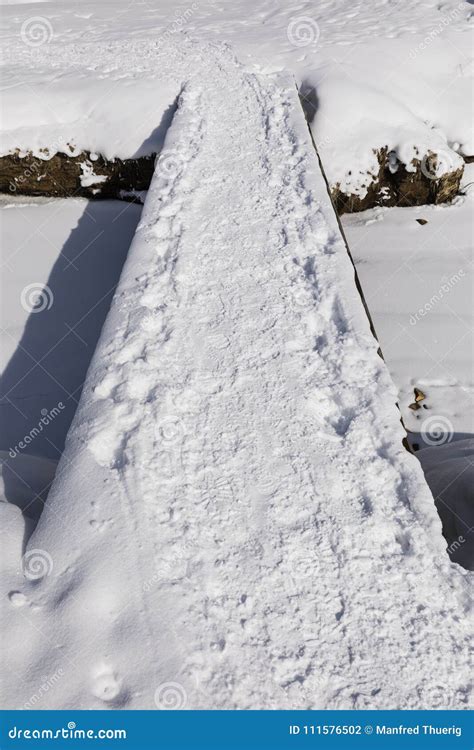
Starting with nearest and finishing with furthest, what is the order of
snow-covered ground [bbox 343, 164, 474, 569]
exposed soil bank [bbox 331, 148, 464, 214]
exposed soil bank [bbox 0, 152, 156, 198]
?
snow-covered ground [bbox 343, 164, 474, 569] → exposed soil bank [bbox 331, 148, 464, 214] → exposed soil bank [bbox 0, 152, 156, 198]

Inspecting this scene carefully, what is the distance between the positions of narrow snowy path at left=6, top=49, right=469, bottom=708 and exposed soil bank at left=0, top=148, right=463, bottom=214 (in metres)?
1.68

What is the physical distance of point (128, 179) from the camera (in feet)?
14.6

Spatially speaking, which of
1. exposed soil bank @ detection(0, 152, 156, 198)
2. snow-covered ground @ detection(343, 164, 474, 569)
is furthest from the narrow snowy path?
exposed soil bank @ detection(0, 152, 156, 198)

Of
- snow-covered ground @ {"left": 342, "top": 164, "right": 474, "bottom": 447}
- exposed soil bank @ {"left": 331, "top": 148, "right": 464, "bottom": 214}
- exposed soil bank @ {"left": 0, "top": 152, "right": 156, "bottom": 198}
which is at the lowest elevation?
snow-covered ground @ {"left": 342, "top": 164, "right": 474, "bottom": 447}

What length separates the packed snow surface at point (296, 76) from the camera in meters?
4.27

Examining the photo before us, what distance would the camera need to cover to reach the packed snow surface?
4.27 meters

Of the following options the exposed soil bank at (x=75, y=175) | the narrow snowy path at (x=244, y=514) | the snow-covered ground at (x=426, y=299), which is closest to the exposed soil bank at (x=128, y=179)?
the exposed soil bank at (x=75, y=175)

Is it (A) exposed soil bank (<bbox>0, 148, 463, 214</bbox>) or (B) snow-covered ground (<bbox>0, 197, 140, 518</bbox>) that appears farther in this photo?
(A) exposed soil bank (<bbox>0, 148, 463, 214</bbox>)

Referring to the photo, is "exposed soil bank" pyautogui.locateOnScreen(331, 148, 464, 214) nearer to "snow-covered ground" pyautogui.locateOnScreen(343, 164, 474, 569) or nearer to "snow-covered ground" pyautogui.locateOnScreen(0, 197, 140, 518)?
"snow-covered ground" pyautogui.locateOnScreen(343, 164, 474, 569)

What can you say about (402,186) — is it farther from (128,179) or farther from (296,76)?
(128,179)

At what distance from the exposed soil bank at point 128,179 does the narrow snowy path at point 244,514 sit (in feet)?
5.50

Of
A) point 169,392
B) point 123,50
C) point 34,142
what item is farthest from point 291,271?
point 123,50

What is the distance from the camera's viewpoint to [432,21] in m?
5.50

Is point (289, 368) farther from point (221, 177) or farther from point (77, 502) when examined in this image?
point (221, 177)
